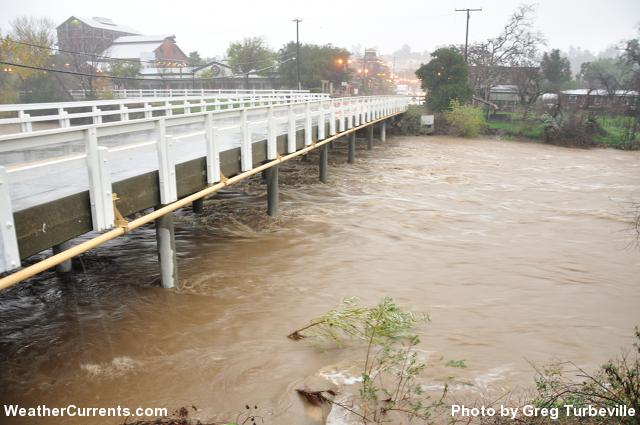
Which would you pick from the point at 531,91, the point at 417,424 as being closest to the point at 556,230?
the point at 417,424

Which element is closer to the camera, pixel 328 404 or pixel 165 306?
pixel 328 404

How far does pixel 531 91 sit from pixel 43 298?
52460 millimetres

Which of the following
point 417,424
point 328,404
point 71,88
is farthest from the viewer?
point 71,88

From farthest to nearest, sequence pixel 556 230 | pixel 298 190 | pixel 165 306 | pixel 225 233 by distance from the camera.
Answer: pixel 298 190
pixel 556 230
pixel 225 233
pixel 165 306

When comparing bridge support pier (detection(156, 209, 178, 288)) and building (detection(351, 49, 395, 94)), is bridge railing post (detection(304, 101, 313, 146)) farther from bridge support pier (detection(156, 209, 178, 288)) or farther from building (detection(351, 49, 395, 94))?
building (detection(351, 49, 395, 94))

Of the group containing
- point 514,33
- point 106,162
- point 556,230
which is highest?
point 514,33

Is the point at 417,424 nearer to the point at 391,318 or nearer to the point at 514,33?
the point at 391,318

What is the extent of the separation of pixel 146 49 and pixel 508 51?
52542 mm

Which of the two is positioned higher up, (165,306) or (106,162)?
(106,162)

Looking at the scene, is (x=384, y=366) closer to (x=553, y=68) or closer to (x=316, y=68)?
(x=316, y=68)

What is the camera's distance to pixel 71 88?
162ft

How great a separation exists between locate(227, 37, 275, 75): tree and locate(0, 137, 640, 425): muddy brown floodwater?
54187 millimetres

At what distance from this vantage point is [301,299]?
8719mm

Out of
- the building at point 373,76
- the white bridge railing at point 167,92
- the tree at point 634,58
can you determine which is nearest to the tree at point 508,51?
the tree at point 634,58
